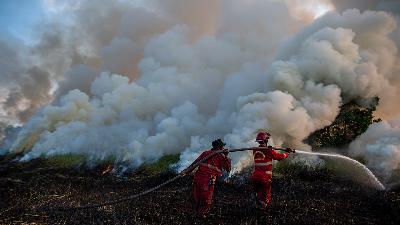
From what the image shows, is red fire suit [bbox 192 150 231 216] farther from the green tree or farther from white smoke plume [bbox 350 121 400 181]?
the green tree

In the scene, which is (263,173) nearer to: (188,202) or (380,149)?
(188,202)

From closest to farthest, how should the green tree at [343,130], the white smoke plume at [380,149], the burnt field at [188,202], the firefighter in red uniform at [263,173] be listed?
the burnt field at [188,202] → the firefighter in red uniform at [263,173] → the white smoke plume at [380,149] → the green tree at [343,130]

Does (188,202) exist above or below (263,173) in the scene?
below

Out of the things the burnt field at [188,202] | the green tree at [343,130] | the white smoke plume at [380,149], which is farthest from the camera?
the green tree at [343,130]

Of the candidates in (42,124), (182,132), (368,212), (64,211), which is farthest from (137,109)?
(368,212)

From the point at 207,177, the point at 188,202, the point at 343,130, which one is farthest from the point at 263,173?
the point at 343,130

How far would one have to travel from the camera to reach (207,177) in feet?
38.9

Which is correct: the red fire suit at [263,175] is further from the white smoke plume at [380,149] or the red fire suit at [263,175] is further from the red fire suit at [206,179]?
the white smoke plume at [380,149]

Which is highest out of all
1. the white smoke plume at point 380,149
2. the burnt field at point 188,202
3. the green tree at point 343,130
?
the green tree at point 343,130

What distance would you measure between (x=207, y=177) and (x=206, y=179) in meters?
0.06

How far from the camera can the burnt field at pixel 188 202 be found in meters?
11.8

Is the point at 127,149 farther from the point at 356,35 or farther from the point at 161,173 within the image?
the point at 356,35

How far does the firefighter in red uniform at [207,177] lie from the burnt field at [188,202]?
367 mm

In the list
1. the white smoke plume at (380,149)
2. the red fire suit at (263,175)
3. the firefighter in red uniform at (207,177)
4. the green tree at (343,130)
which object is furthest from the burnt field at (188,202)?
the green tree at (343,130)
